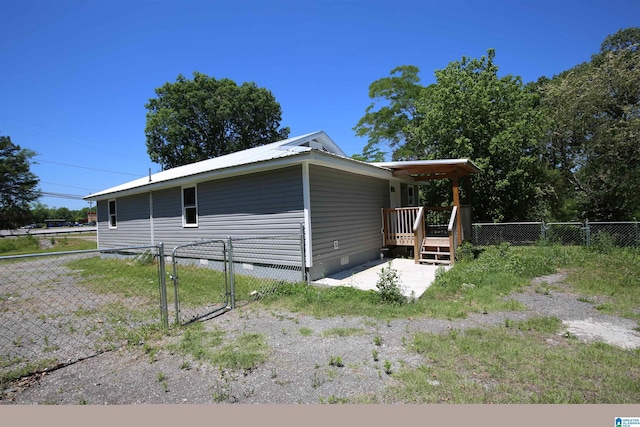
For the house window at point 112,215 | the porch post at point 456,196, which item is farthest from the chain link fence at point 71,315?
the porch post at point 456,196

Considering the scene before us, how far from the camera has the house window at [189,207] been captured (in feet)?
32.1

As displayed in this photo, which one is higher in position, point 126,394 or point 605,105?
point 605,105

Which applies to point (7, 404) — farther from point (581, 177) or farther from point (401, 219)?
point (581, 177)

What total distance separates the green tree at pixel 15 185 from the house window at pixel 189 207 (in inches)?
1327

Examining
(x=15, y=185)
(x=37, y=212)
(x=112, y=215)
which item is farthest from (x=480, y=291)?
(x=37, y=212)

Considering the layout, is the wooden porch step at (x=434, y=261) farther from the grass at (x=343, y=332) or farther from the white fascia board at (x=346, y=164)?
the grass at (x=343, y=332)

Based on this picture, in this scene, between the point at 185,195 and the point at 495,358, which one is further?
the point at 185,195

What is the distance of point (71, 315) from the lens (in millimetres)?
5316

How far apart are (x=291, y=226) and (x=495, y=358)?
4818mm

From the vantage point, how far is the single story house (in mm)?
7156

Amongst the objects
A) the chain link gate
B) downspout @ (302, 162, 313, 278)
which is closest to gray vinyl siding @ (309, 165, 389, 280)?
downspout @ (302, 162, 313, 278)

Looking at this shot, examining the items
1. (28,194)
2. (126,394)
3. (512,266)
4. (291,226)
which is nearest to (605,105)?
(512,266)

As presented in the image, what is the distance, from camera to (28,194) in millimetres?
32938

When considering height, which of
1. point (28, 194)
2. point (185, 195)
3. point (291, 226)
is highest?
point (28, 194)
